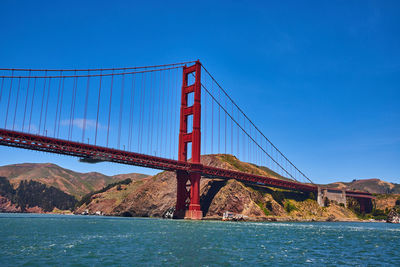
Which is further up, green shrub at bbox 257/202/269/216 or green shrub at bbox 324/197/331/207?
green shrub at bbox 324/197/331/207

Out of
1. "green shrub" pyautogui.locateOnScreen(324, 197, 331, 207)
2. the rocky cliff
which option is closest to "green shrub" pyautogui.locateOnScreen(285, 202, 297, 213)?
the rocky cliff

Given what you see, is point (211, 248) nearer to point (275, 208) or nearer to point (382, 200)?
point (275, 208)

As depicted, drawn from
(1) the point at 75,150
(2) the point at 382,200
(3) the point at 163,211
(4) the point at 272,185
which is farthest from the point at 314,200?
(1) the point at 75,150

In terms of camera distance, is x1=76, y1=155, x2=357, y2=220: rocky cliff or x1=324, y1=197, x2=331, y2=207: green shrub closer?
x1=76, y1=155, x2=357, y2=220: rocky cliff

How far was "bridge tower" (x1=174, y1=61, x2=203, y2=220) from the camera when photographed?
302 feet

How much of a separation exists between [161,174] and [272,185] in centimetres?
3891

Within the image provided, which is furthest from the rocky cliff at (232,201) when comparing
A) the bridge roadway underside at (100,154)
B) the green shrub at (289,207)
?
the bridge roadway underside at (100,154)

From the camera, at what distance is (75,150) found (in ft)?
244

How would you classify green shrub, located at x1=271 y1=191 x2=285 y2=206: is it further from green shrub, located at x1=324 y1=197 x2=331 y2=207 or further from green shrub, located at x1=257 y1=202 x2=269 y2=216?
green shrub, located at x1=324 y1=197 x2=331 y2=207

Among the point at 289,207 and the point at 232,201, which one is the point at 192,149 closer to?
the point at 232,201

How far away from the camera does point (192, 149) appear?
306ft

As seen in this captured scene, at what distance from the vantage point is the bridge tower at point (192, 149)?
92062 mm

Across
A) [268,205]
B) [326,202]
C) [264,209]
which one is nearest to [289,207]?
[268,205]

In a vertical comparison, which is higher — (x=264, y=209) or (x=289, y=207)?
(x=289, y=207)
